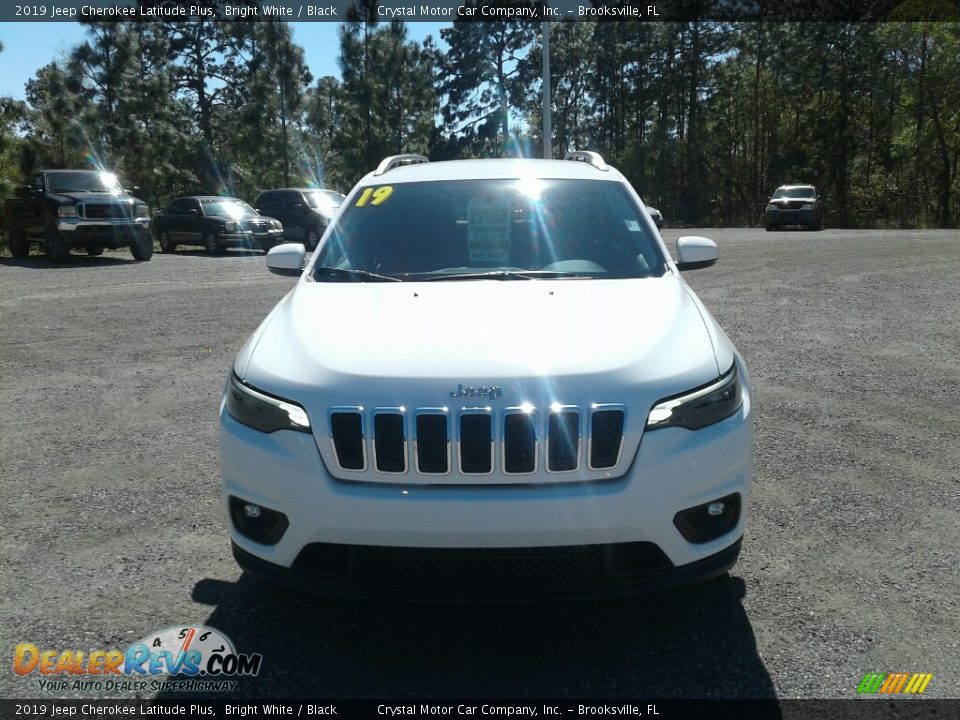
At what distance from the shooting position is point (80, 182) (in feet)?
65.1

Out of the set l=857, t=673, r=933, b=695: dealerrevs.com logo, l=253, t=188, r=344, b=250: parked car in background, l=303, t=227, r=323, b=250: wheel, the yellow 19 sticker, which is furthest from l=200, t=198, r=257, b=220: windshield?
l=857, t=673, r=933, b=695: dealerrevs.com logo

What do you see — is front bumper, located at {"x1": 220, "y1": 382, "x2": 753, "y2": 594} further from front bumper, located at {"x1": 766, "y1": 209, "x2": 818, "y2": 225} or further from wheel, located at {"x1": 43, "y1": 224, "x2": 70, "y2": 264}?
front bumper, located at {"x1": 766, "y1": 209, "x2": 818, "y2": 225}

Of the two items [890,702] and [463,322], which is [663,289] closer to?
[463,322]

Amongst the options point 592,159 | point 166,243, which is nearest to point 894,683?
point 592,159

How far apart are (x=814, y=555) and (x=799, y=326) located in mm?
6431

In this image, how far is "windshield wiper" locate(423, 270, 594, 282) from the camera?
384 centimetres

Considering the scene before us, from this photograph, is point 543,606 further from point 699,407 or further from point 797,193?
point 797,193

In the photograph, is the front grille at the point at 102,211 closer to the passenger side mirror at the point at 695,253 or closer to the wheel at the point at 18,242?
the wheel at the point at 18,242

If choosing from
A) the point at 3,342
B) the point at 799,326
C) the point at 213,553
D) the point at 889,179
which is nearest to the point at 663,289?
the point at 213,553

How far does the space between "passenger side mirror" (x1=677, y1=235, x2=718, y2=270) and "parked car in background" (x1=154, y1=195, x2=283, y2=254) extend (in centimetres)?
2013

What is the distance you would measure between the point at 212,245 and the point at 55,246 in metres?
4.73

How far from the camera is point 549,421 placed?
269 cm

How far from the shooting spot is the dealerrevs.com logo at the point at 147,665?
287 cm

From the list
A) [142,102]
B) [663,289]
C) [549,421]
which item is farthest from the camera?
[142,102]
